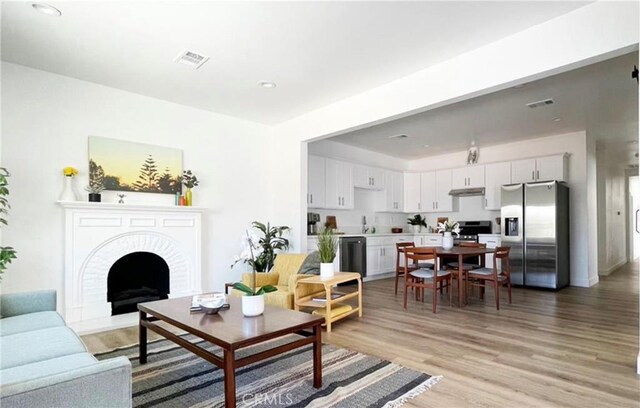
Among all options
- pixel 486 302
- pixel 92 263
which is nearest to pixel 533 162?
pixel 486 302

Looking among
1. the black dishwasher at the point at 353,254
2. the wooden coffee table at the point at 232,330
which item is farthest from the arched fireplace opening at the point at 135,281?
the black dishwasher at the point at 353,254

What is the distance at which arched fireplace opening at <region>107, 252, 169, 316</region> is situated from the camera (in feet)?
13.5

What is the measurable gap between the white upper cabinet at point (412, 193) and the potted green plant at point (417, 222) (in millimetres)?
213

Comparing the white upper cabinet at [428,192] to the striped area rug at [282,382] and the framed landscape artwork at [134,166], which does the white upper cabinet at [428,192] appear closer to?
the framed landscape artwork at [134,166]

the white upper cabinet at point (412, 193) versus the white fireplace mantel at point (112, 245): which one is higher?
the white upper cabinet at point (412, 193)

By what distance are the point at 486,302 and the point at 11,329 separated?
5017 millimetres

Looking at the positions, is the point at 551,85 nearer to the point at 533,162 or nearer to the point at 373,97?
the point at 373,97

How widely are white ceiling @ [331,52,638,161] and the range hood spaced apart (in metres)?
0.87

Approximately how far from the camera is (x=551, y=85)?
4004 mm

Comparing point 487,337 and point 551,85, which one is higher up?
point 551,85

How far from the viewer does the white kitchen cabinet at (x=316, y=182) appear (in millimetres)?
6184

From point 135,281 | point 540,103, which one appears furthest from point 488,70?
point 135,281

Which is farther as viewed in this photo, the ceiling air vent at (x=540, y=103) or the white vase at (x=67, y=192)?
the ceiling air vent at (x=540, y=103)

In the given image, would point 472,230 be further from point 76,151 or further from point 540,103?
point 76,151
